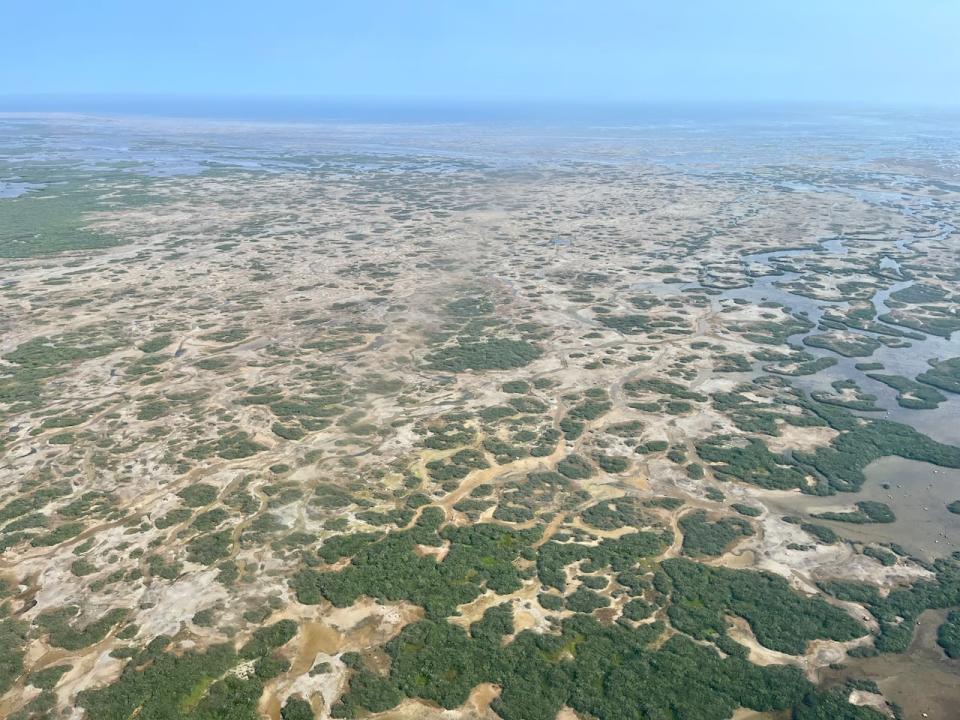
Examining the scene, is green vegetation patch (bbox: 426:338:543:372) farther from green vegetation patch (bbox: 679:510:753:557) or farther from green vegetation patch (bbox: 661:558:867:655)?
green vegetation patch (bbox: 661:558:867:655)

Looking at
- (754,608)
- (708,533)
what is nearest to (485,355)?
(708,533)

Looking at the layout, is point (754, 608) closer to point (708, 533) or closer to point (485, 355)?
point (708, 533)

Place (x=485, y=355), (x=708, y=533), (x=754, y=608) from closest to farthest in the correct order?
(x=754, y=608)
(x=708, y=533)
(x=485, y=355)

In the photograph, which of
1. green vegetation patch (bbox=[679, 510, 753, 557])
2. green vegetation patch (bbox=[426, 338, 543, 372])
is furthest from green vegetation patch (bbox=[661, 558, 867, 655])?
green vegetation patch (bbox=[426, 338, 543, 372])

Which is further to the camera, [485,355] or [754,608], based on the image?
[485,355]

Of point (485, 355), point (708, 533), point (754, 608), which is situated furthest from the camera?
point (485, 355)

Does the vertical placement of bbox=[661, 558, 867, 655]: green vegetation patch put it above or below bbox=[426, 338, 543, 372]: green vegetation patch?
below

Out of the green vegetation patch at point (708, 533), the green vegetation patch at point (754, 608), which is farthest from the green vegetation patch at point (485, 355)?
the green vegetation patch at point (754, 608)

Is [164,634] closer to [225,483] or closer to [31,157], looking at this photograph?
[225,483]

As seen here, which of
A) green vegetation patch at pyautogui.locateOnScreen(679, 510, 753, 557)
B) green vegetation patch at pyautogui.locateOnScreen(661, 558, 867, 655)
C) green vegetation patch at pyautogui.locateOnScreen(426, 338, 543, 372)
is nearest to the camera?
green vegetation patch at pyautogui.locateOnScreen(661, 558, 867, 655)

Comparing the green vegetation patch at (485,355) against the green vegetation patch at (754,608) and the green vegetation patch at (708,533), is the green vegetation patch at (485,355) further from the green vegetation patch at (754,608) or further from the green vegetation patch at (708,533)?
the green vegetation patch at (754,608)

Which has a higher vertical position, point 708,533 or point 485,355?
point 485,355

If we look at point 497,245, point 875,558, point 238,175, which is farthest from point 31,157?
point 875,558
